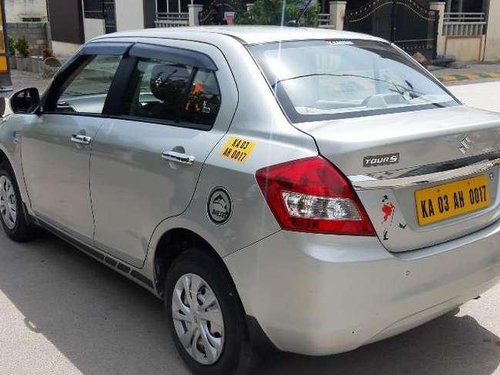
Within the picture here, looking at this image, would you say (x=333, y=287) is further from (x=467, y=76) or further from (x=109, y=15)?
(x=109, y=15)

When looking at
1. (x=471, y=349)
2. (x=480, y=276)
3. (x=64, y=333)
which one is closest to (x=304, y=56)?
(x=480, y=276)

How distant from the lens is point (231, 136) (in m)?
2.82

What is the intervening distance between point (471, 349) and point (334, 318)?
1.24m

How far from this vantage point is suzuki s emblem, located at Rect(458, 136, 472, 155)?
2.78 metres

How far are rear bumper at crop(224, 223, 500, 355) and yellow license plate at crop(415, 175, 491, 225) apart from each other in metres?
0.15

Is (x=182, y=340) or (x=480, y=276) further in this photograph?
(x=182, y=340)

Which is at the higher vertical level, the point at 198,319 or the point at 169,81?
the point at 169,81

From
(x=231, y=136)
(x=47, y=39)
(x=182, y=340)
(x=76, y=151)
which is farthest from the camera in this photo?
(x=47, y=39)

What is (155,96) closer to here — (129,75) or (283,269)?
(129,75)

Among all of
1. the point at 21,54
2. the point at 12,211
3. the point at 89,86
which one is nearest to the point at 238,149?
the point at 89,86

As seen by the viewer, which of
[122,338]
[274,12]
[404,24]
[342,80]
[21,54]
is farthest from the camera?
[21,54]

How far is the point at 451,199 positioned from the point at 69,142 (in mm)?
2280

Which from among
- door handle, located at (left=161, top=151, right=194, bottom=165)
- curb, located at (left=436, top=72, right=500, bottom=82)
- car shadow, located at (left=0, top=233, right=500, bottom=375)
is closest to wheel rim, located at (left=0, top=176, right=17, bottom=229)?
car shadow, located at (left=0, top=233, right=500, bottom=375)

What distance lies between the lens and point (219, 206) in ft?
8.96
